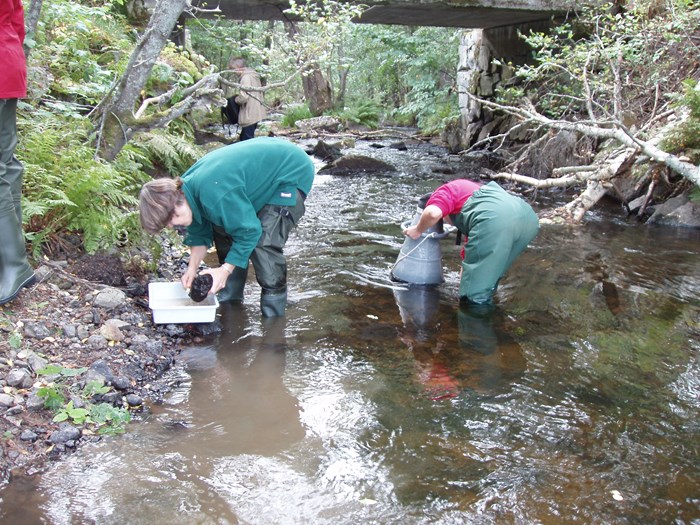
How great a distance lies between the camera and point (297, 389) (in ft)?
13.1

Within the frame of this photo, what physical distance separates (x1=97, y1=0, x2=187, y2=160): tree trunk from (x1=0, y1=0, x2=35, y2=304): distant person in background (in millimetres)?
1565

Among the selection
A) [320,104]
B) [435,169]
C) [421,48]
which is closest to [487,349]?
[435,169]

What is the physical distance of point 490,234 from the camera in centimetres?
504

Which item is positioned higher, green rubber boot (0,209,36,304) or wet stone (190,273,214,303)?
green rubber boot (0,209,36,304)

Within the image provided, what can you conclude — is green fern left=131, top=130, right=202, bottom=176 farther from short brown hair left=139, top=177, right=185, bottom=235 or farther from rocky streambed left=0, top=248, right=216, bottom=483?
short brown hair left=139, top=177, right=185, bottom=235

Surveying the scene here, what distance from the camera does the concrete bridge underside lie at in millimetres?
11480

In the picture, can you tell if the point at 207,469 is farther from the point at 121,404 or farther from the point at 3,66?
the point at 3,66

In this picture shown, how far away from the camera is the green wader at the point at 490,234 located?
16.5 feet

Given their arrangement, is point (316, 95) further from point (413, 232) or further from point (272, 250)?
point (272, 250)

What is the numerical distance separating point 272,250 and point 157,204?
1.20m

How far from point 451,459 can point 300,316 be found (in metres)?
2.24

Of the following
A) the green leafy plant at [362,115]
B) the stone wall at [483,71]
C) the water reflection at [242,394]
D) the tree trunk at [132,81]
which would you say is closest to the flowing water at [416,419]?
the water reflection at [242,394]

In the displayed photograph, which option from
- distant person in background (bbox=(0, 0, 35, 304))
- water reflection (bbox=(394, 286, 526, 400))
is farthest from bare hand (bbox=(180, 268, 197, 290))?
water reflection (bbox=(394, 286, 526, 400))

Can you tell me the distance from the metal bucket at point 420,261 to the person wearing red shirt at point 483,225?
358 mm
